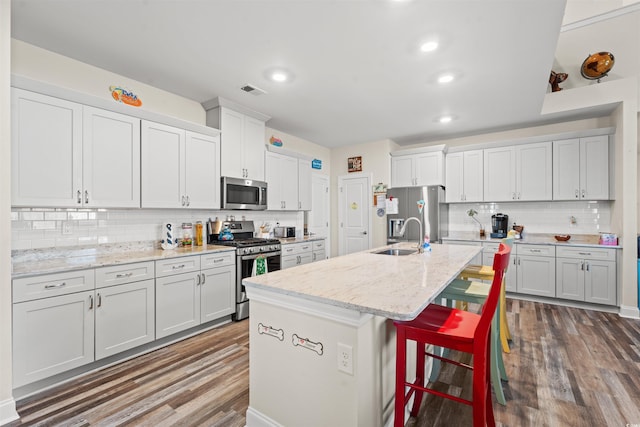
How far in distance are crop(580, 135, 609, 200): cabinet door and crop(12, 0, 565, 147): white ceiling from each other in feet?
3.56

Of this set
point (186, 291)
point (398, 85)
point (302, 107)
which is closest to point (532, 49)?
point (398, 85)

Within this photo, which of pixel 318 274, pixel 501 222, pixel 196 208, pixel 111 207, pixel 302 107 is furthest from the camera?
pixel 501 222

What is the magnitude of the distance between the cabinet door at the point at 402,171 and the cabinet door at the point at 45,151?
4.61 m

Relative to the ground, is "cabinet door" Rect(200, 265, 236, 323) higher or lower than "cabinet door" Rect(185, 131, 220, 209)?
lower

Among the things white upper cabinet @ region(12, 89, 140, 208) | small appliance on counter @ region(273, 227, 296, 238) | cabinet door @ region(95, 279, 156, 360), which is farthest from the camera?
small appliance on counter @ region(273, 227, 296, 238)

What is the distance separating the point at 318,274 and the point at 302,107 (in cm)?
274

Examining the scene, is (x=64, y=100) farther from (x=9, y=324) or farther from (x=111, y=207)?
(x=9, y=324)

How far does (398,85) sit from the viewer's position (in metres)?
3.25

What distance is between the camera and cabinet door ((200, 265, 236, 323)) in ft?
10.3

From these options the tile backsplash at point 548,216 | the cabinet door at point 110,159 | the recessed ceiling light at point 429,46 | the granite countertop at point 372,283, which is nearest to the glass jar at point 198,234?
the cabinet door at point 110,159

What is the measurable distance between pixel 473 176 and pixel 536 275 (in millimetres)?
1772

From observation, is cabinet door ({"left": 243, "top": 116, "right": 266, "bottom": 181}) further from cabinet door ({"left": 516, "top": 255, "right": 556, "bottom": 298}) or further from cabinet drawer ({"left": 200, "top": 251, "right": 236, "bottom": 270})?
cabinet door ({"left": 516, "top": 255, "right": 556, "bottom": 298})

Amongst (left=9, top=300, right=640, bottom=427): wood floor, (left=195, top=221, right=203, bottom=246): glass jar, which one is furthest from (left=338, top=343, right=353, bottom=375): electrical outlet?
(left=195, top=221, right=203, bottom=246): glass jar

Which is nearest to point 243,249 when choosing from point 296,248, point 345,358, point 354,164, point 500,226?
point 296,248
